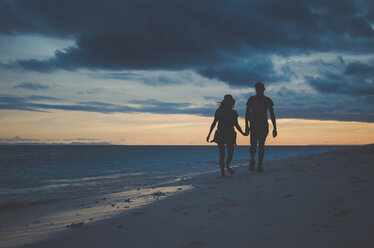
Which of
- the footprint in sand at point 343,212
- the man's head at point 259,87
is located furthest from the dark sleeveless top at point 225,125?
the footprint in sand at point 343,212

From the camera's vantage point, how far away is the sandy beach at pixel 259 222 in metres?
2.57

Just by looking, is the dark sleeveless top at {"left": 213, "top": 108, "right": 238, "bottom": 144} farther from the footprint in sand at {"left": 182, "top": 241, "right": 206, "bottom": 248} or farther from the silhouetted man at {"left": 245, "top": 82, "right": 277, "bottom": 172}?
the footprint in sand at {"left": 182, "top": 241, "right": 206, "bottom": 248}

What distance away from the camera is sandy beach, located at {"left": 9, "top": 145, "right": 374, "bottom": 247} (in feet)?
8.42

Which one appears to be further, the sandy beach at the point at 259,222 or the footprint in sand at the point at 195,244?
the footprint in sand at the point at 195,244

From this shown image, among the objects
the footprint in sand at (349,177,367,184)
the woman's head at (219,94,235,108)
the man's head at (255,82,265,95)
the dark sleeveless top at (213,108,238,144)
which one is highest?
the man's head at (255,82,265,95)

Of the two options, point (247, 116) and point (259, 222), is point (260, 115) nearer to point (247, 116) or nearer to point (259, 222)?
point (247, 116)

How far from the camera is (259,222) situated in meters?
3.16

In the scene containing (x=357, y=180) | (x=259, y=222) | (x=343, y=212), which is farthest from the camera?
(x=357, y=180)

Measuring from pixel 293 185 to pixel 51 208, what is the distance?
250 inches

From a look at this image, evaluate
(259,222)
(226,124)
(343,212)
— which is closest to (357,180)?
(343,212)

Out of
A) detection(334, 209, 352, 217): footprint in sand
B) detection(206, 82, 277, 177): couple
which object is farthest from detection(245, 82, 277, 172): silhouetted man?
detection(334, 209, 352, 217): footprint in sand

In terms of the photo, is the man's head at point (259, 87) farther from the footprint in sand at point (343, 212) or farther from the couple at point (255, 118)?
the footprint in sand at point (343, 212)

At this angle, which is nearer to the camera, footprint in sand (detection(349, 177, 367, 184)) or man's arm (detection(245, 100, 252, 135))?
footprint in sand (detection(349, 177, 367, 184))

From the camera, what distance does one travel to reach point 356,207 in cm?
309
